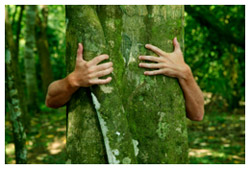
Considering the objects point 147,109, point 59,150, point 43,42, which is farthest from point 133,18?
point 43,42

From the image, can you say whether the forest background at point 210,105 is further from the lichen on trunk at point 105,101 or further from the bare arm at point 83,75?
the lichen on trunk at point 105,101

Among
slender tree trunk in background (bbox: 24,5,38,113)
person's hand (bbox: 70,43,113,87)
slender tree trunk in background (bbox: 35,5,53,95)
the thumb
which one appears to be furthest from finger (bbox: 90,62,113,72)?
slender tree trunk in background (bbox: 35,5,53,95)

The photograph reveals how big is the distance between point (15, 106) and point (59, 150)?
3069mm

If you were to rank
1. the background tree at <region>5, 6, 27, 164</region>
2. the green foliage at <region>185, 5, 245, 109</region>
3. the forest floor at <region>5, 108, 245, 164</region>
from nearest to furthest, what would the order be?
the background tree at <region>5, 6, 27, 164</region>
the green foliage at <region>185, 5, 245, 109</region>
the forest floor at <region>5, 108, 245, 164</region>

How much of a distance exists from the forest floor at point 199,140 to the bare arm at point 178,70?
3937mm

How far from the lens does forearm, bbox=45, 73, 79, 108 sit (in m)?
2.07

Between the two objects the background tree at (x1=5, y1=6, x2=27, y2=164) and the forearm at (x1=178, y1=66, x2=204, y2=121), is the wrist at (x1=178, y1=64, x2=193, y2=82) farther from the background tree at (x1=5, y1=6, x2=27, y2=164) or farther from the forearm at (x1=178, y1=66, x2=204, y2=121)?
the background tree at (x1=5, y1=6, x2=27, y2=164)

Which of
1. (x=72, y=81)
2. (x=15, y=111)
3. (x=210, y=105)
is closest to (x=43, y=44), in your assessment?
(x=210, y=105)

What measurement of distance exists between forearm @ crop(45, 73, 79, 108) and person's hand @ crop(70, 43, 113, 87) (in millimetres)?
64

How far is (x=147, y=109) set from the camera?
2113 millimetres

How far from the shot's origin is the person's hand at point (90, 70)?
197 centimetres

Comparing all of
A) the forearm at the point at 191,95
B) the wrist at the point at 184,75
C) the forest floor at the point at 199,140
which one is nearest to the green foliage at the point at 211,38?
the forest floor at the point at 199,140

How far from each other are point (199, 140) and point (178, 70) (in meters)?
5.78

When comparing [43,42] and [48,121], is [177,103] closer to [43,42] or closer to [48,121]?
[48,121]
